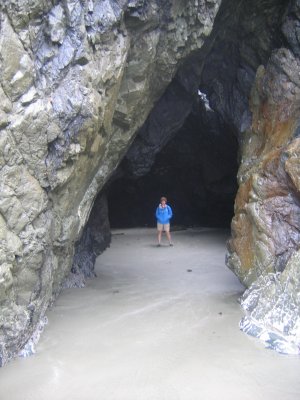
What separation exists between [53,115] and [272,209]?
9.21 ft

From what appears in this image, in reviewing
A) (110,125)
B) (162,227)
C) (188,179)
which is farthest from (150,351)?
(188,179)

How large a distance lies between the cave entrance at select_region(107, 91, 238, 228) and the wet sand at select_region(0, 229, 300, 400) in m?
4.20

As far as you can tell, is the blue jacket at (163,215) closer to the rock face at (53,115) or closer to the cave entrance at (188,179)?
the cave entrance at (188,179)

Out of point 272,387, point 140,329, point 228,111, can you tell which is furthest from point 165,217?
point 272,387

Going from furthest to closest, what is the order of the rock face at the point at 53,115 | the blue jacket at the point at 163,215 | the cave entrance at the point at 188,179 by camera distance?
the cave entrance at the point at 188,179, the blue jacket at the point at 163,215, the rock face at the point at 53,115

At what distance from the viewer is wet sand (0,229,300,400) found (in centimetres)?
331

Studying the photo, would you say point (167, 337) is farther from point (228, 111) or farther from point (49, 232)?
point (228, 111)

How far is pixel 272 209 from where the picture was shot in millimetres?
5277

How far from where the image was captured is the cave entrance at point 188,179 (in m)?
10.3

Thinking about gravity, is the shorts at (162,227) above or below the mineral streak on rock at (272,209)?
below

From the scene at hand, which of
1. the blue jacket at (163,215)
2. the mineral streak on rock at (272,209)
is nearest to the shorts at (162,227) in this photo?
the blue jacket at (163,215)

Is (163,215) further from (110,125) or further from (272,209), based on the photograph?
(110,125)

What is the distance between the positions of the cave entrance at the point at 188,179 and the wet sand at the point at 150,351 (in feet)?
13.8

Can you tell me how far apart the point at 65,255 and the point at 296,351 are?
260cm
